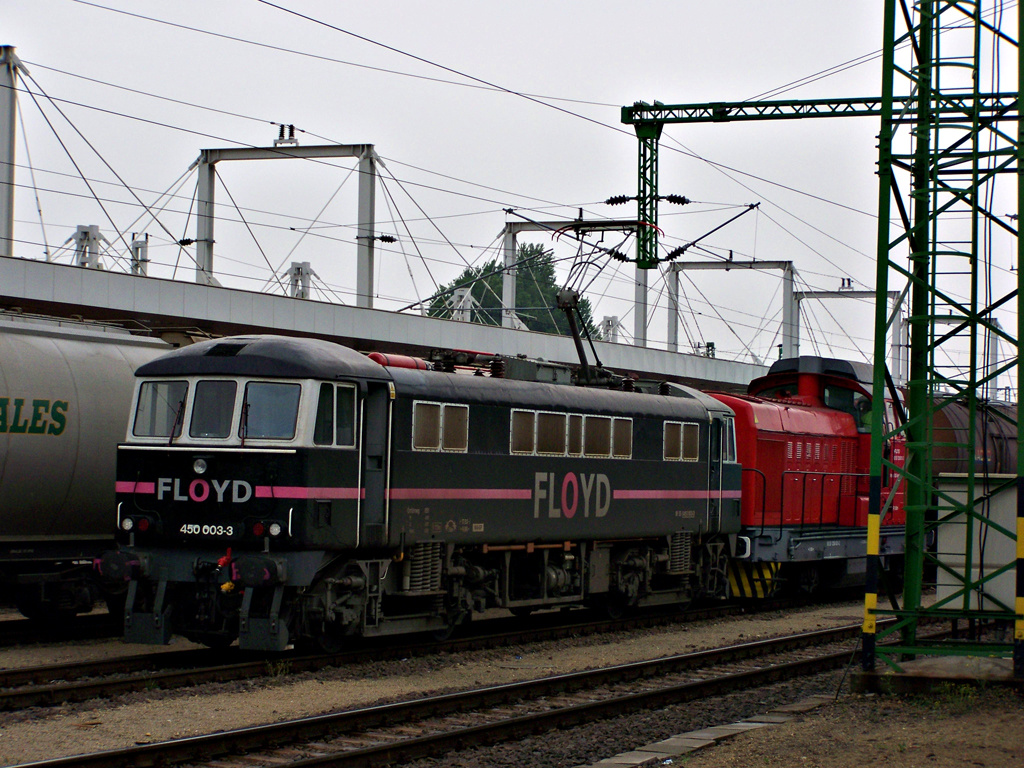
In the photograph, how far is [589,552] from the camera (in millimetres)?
18625

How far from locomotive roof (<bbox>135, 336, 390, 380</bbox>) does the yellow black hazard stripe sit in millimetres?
10299

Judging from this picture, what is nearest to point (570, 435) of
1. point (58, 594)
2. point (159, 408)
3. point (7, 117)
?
point (159, 408)

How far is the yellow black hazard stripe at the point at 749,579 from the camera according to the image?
73.2ft

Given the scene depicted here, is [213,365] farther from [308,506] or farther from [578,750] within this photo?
[578,750]

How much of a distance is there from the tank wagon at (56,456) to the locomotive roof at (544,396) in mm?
4719

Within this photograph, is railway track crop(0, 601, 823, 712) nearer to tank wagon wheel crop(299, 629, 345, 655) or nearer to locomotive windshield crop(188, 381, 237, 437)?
tank wagon wheel crop(299, 629, 345, 655)

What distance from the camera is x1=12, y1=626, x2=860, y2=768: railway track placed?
31.9ft

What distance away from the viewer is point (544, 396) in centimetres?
1712

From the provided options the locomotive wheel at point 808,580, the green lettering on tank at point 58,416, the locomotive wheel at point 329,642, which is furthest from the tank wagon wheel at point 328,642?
the locomotive wheel at point 808,580

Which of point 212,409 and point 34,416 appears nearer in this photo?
point 212,409

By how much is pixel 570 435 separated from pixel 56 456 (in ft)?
23.2

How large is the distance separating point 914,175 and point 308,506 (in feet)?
25.0

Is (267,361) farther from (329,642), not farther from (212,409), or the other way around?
(329,642)

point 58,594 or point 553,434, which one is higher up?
point 553,434
